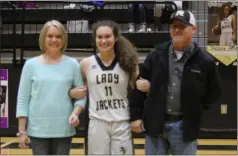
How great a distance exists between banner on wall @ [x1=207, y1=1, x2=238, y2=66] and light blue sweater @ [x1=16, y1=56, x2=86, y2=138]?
531 centimetres

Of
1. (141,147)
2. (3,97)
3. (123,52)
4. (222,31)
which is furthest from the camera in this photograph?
(222,31)

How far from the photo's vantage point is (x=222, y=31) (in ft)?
26.2

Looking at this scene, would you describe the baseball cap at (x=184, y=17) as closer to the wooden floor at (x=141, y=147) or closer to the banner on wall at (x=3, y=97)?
the wooden floor at (x=141, y=147)

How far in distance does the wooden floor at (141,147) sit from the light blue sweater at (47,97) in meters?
2.82

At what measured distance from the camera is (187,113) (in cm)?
287

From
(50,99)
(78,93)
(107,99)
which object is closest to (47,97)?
(50,99)

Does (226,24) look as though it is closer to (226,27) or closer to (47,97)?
(226,27)

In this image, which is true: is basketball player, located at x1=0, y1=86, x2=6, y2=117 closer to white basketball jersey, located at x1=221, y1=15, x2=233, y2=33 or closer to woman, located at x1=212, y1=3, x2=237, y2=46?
woman, located at x1=212, y1=3, x2=237, y2=46

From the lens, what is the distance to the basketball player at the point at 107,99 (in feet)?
9.66

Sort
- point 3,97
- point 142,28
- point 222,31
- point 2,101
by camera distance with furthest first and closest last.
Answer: point 142,28 < point 222,31 < point 3,97 < point 2,101

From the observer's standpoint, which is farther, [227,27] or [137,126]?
[227,27]

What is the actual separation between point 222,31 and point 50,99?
574 centimetres

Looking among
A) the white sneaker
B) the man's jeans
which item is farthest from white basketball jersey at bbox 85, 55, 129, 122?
the white sneaker

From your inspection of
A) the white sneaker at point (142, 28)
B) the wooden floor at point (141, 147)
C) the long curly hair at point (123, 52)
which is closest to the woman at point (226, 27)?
→ the white sneaker at point (142, 28)
